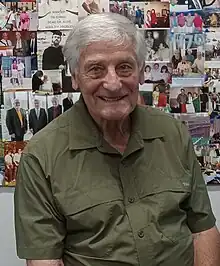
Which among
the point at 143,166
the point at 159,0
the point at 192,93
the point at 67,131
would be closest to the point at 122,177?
the point at 143,166

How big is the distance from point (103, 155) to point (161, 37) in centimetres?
51

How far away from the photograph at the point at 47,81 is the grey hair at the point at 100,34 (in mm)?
357

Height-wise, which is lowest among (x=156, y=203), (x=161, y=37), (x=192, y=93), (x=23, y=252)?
(x=23, y=252)

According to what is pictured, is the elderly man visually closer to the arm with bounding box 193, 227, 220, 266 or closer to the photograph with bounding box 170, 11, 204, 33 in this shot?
the arm with bounding box 193, 227, 220, 266

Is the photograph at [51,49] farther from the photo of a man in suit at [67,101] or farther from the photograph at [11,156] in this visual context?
the photograph at [11,156]

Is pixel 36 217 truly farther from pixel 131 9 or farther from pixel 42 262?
pixel 131 9

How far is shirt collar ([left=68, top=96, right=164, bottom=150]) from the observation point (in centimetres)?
126

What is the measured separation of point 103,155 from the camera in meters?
1.26

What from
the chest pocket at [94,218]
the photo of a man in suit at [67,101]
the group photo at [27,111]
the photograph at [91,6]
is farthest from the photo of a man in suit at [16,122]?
the chest pocket at [94,218]

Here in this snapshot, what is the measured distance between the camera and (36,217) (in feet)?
3.90

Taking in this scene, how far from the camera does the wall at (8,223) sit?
165 centimetres

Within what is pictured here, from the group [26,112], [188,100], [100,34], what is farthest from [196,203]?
[26,112]

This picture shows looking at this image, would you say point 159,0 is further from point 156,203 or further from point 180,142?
Answer: point 156,203

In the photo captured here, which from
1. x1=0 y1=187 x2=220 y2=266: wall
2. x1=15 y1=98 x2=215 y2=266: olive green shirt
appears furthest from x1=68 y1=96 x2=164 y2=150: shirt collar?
x1=0 y1=187 x2=220 y2=266: wall
